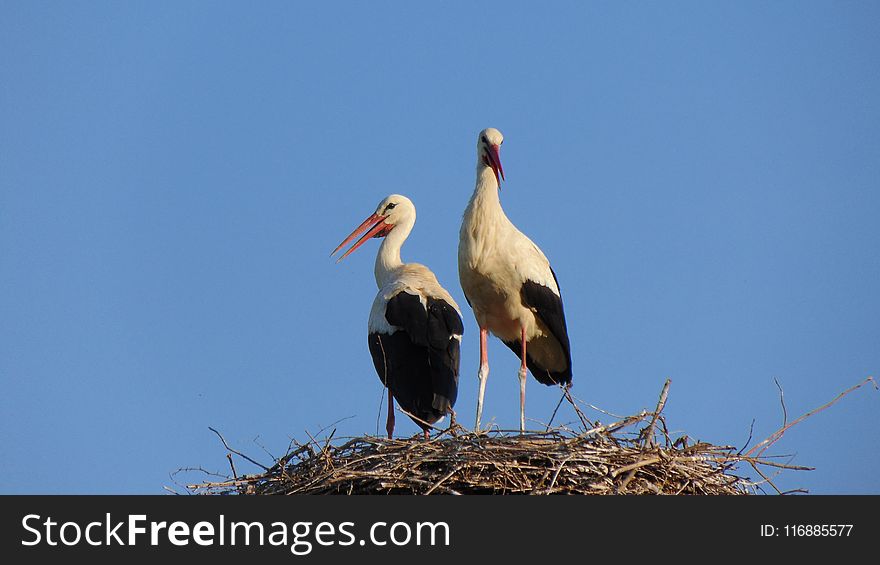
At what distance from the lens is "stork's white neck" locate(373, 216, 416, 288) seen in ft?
30.3

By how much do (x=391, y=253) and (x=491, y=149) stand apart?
1197 mm

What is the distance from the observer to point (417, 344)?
8.02 m

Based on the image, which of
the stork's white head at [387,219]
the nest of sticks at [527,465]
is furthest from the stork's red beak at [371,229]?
the nest of sticks at [527,465]

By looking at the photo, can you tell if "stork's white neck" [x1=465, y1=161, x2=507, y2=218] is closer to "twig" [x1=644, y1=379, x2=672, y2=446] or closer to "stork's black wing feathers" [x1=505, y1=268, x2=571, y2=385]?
"stork's black wing feathers" [x1=505, y1=268, x2=571, y2=385]

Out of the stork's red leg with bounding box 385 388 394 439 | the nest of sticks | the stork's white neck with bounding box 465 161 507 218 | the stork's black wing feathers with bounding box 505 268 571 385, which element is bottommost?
the nest of sticks

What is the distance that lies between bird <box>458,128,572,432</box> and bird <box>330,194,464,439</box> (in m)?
0.24

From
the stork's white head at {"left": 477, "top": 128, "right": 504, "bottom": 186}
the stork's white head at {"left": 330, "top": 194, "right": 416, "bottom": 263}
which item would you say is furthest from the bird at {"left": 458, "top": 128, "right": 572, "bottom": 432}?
the stork's white head at {"left": 330, "top": 194, "right": 416, "bottom": 263}

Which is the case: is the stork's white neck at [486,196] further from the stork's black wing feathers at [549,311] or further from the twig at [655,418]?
the twig at [655,418]

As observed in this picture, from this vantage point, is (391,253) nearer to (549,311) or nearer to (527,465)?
(549,311)

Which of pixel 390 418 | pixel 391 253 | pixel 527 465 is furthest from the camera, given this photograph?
pixel 391 253

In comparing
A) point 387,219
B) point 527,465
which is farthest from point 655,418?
point 387,219

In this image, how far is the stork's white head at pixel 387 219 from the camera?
962 cm

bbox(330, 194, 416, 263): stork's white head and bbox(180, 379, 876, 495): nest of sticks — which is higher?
bbox(330, 194, 416, 263): stork's white head
